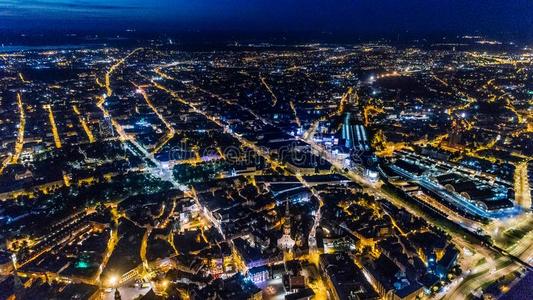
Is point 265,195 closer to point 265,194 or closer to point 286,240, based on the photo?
point 265,194

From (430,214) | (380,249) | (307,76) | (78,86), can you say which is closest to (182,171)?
(380,249)

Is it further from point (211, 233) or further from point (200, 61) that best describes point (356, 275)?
point (200, 61)

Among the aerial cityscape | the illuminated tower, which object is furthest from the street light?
the illuminated tower

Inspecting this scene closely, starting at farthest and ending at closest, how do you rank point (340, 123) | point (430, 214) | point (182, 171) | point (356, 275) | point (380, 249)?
point (340, 123), point (182, 171), point (430, 214), point (380, 249), point (356, 275)

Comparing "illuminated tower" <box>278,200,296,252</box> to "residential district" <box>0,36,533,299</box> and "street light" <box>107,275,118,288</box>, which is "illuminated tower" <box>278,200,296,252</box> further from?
"street light" <box>107,275,118,288</box>

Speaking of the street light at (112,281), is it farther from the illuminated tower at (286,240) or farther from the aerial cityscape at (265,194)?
Answer: the illuminated tower at (286,240)

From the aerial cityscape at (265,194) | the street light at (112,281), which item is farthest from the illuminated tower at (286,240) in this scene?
the street light at (112,281)
